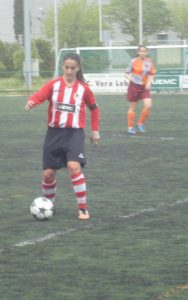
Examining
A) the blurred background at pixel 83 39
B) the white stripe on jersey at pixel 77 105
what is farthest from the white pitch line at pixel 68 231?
the blurred background at pixel 83 39

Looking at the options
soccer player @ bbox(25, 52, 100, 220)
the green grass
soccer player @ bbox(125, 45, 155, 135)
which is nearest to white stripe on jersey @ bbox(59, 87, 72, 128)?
soccer player @ bbox(25, 52, 100, 220)

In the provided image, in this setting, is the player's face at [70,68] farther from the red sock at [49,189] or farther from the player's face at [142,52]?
the player's face at [142,52]

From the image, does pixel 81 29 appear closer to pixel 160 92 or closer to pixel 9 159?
pixel 160 92

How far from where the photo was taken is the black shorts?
962 cm

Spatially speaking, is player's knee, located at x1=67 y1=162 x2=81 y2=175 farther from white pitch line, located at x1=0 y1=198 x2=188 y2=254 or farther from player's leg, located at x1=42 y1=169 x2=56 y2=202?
white pitch line, located at x1=0 y1=198 x2=188 y2=254

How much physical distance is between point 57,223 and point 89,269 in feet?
6.86

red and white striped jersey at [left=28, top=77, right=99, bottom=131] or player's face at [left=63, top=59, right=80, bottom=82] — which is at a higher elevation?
player's face at [left=63, top=59, right=80, bottom=82]

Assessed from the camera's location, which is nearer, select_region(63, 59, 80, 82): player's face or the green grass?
the green grass

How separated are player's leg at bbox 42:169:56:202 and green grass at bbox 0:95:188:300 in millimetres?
214

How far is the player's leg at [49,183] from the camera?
32.1 ft

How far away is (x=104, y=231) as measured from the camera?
893cm

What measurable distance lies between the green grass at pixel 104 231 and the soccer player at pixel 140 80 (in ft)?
8.15

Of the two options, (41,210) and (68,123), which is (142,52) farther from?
(41,210)

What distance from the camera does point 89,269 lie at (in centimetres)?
736
